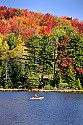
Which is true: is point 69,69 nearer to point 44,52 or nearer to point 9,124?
point 44,52

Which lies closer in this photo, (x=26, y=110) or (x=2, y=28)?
(x=26, y=110)

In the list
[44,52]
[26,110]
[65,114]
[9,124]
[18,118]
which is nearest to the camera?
[9,124]

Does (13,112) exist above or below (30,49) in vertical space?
below

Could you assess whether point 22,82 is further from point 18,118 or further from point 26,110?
point 18,118

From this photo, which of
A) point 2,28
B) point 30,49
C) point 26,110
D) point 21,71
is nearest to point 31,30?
point 2,28

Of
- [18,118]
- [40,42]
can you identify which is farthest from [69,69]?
[18,118]

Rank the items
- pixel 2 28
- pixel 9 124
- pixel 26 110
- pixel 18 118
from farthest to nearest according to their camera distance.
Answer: pixel 2 28 < pixel 26 110 < pixel 18 118 < pixel 9 124

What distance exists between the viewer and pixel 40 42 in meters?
115

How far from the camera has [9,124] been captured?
43.1 meters

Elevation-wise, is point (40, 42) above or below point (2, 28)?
below

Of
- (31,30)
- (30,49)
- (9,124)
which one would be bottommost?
(9,124)

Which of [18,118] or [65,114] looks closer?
[18,118]

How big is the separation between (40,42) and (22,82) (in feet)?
52.8

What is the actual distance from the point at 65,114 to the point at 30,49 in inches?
2574
